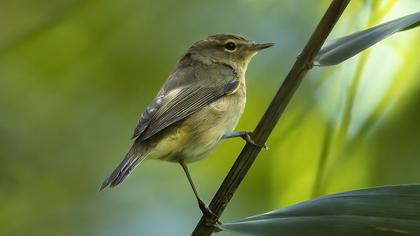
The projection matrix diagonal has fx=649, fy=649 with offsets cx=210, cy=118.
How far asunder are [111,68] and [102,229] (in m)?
0.56

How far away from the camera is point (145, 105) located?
236 cm

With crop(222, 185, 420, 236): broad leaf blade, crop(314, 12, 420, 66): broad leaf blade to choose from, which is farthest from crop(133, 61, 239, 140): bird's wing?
crop(222, 185, 420, 236): broad leaf blade

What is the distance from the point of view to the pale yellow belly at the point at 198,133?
7.04ft

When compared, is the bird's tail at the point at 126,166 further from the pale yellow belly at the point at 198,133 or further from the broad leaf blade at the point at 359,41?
the broad leaf blade at the point at 359,41

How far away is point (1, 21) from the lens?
7.16ft

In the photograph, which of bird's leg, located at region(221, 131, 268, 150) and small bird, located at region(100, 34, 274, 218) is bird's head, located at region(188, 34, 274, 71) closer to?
small bird, located at region(100, 34, 274, 218)

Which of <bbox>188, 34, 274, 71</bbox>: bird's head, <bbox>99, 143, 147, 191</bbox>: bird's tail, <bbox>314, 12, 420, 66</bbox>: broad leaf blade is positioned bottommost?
<bbox>99, 143, 147, 191</bbox>: bird's tail

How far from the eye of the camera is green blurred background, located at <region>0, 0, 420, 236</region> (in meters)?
2.09

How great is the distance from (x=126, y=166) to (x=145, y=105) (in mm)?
538

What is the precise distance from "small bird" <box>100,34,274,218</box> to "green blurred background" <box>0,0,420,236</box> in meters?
0.09

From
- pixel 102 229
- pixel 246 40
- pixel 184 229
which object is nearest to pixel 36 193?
pixel 102 229

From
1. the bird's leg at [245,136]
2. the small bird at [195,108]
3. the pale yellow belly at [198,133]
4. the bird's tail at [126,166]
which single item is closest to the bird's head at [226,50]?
the small bird at [195,108]

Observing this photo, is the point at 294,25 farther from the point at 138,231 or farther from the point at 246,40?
the point at 138,231

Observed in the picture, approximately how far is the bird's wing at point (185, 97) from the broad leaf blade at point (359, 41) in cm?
82
